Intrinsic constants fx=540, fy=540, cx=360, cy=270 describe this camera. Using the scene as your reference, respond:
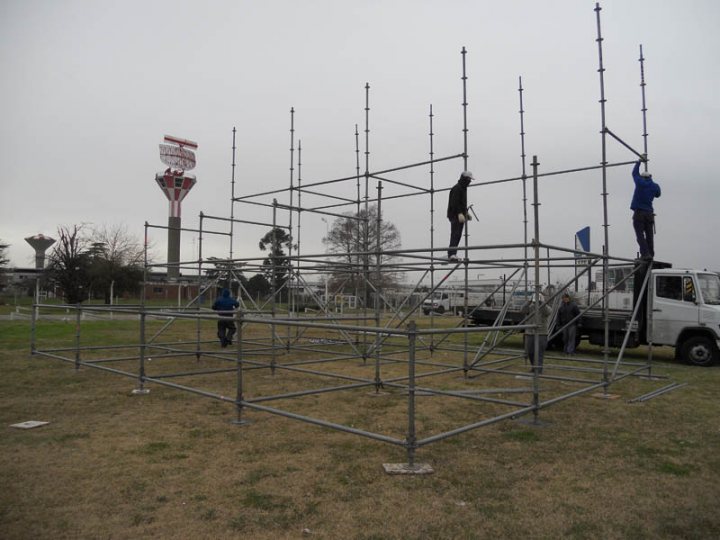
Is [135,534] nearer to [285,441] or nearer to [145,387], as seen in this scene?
[285,441]

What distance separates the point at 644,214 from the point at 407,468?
6604mm

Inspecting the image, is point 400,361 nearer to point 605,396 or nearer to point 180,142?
point 605,396

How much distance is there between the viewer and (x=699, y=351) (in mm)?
12031

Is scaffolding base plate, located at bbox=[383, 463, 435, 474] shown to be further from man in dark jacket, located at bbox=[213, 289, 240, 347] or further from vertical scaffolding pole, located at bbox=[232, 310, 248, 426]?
man in dark jacket, located at bbox=[213, 289, 240, 347]

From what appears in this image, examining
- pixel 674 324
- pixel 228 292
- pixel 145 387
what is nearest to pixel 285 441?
pixel 145 387

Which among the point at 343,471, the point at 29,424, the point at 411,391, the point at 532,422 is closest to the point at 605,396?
the point at 532,422

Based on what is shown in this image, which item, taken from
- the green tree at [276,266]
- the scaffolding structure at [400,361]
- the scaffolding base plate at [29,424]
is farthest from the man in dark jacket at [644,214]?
the scaffolding base plate at [29,424]

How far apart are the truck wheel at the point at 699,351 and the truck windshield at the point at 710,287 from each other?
885mm

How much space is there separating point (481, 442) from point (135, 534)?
135 inches

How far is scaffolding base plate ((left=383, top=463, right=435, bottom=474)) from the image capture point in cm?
451

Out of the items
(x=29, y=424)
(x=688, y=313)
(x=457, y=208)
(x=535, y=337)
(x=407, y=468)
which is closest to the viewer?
(x=407, y=468)

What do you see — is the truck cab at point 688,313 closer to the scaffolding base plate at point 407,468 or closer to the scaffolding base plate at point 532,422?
the scaffolding base plate at point 532,422

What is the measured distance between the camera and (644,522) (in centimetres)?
367

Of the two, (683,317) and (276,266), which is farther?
(683,317)
